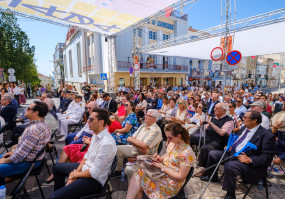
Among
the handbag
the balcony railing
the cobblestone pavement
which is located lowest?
the cobblestone pavement

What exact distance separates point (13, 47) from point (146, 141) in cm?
2057

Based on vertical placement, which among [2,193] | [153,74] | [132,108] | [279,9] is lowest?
[2,193]

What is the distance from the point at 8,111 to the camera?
4.35 metres

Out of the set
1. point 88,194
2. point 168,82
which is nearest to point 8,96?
point 88,194

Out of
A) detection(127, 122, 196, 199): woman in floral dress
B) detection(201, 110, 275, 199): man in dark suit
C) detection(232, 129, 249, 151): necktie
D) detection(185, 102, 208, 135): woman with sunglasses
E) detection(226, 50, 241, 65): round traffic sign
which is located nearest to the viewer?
detection(127, 122, 196, 199): woman in floral dress

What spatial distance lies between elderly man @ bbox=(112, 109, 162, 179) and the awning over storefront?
531 cm

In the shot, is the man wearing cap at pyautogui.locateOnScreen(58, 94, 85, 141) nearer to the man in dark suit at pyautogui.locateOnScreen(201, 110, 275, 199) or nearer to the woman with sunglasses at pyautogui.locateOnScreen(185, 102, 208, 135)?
the woman with sunglasses at pyautogui.locateOnScreen(185, 102, 208, 135)

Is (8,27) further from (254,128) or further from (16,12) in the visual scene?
(254,128)

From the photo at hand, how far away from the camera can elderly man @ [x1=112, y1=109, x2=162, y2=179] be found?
260cm

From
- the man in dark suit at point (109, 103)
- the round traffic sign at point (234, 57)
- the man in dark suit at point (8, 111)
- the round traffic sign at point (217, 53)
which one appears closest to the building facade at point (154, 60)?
the man in dark suit at point (109, 103)

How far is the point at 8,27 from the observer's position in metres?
16.0

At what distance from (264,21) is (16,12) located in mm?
11595

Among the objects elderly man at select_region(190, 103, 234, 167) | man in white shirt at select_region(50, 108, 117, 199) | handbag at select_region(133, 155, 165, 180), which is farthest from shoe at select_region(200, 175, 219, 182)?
man in white shirt at select_region(50, 108, 117, 199)

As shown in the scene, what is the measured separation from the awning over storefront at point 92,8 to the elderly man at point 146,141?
17.4 feet
